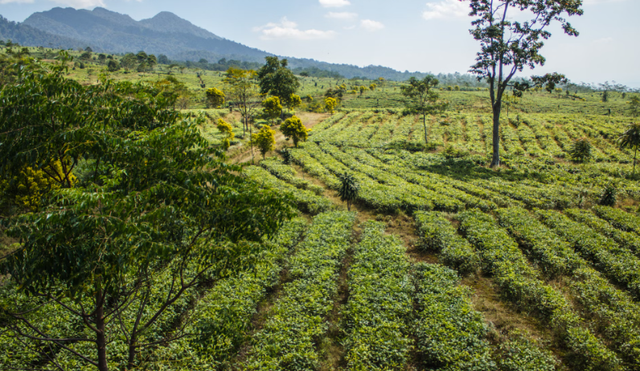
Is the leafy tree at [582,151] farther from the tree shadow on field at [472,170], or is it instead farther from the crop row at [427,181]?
the crop row at [427,181]

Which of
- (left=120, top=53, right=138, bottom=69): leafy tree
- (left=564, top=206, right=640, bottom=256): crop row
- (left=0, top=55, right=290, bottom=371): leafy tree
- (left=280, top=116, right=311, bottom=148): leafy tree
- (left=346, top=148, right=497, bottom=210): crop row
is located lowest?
(left=564, top=206, right=640, bottom=256): crop row

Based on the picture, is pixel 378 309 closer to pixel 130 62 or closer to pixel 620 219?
pixel 620 219

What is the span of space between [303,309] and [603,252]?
1545 cm

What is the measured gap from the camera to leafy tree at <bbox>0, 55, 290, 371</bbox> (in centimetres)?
393

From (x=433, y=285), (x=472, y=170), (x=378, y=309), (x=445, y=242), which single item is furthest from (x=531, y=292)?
(x=472, y=170)

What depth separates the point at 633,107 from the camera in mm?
61938

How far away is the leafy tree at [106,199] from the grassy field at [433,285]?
0.97 m

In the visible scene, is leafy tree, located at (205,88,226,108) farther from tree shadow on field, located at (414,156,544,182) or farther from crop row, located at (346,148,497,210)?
tree shadow on field, located at (414,156,544,182)

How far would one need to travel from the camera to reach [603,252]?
15094mm

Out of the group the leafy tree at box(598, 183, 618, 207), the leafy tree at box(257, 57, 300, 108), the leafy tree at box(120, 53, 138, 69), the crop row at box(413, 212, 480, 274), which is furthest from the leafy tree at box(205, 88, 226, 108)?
the leafy tree at box(120, 53, 138, 69)

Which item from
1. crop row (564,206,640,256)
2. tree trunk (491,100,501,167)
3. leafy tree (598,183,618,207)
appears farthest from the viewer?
tree trunk (491,100,501,167)

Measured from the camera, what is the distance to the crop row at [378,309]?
367 inches

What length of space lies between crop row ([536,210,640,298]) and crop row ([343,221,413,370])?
9.43 m

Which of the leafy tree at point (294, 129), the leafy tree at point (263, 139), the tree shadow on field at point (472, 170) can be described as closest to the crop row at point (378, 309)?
the tree shadow on field at point (472, 170)
